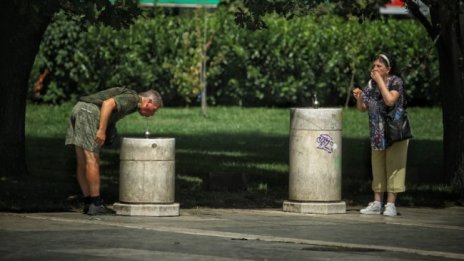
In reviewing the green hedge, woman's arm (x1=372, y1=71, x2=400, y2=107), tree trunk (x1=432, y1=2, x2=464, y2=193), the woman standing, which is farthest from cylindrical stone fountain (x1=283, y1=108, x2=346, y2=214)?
the green hedge

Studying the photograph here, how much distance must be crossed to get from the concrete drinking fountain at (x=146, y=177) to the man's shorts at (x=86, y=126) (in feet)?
1.03

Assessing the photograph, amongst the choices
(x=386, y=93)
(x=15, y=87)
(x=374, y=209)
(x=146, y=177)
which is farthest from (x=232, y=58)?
(x=146, y=177)

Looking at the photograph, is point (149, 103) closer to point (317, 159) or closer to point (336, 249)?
point (317, 159)

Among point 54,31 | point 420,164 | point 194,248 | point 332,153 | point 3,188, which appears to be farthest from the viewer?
point 54,31

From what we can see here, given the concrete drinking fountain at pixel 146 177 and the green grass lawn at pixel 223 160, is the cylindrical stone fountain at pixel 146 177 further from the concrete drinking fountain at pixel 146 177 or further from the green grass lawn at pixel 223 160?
the green grass lawn at pixel 223 160

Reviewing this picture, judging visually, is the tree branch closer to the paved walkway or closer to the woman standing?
the woman standing

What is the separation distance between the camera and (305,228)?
13.2m

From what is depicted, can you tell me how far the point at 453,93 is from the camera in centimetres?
1714

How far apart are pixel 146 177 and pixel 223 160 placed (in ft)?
25.4

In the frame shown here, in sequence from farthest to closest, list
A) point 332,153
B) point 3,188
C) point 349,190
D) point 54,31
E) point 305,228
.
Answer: point 54,31, point 349,190, point 3,188, point 332,153, point 305,228

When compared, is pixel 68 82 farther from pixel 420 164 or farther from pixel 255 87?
pixel 420 164

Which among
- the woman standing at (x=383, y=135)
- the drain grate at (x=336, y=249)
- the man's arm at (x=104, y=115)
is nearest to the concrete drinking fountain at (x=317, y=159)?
the woman standing at (x=383, y=135)

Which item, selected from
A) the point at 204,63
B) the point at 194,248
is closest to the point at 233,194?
the point at 194,248

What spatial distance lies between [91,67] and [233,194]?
17.3 meters
